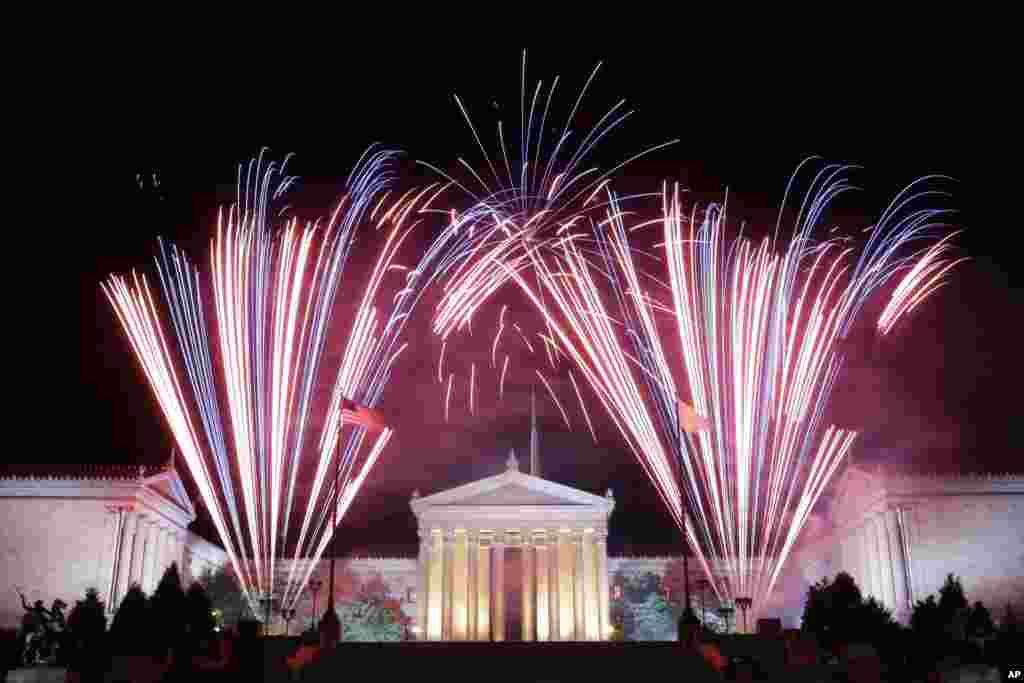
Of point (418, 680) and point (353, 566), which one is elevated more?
point (353, 566)

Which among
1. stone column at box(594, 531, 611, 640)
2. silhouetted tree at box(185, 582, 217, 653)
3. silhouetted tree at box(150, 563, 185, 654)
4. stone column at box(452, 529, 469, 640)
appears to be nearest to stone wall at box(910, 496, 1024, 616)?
stone column at box(594, 531, 611, 640)

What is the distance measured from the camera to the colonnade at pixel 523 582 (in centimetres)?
5553

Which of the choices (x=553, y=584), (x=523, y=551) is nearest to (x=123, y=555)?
(x=523, y=551)

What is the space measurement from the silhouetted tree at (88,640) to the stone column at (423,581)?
30062mm

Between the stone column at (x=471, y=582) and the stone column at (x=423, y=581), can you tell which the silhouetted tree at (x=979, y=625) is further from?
the stone column at (x=423, y=581)

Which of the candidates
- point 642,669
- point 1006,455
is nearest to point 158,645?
point 642,669

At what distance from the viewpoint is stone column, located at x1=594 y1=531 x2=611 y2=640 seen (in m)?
55.5

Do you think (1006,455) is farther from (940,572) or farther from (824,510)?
(824,510)

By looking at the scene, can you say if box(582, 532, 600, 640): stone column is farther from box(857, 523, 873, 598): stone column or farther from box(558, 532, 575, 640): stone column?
box(857, 523, 873, 598): stone column

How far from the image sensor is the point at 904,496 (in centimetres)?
4856

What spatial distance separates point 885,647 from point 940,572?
26.6 meters

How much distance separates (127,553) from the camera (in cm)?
4747

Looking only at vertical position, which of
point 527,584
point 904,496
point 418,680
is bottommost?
point 418,680

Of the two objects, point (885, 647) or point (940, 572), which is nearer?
point (885, 647)
